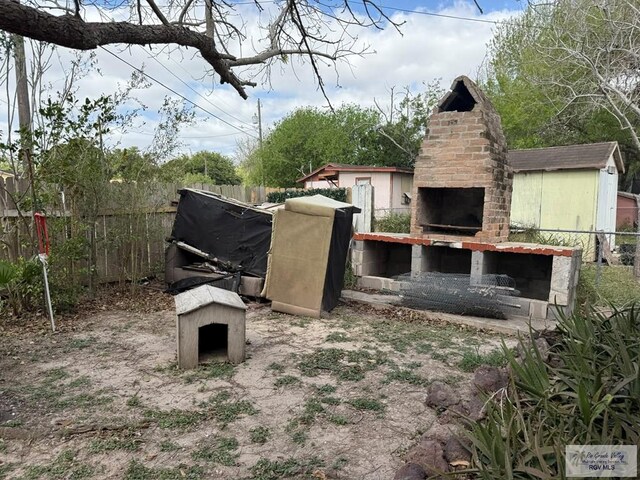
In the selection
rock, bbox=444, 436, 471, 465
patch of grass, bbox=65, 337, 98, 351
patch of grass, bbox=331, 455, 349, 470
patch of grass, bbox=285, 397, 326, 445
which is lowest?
patch of grass, bbox=65, 337, 98, 351

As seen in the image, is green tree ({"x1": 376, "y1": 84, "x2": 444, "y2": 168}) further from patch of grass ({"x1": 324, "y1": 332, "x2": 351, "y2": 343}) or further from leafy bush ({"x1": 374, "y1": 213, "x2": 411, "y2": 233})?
patch of grass ({"x1": 324, "y1": 332, "x2": 351, "y2": 343})

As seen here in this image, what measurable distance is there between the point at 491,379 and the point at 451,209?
16.5 ft

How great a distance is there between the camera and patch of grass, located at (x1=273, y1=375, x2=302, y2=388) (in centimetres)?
348

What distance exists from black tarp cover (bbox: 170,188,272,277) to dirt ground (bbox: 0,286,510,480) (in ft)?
4.56

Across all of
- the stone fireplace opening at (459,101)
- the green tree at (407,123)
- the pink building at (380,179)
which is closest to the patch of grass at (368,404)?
the stone fireplace opening at (459,101)

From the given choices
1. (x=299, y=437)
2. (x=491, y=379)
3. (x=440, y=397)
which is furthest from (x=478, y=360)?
(x=299, y=437)

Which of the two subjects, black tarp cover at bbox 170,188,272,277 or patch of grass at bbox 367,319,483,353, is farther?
black tarp cover at bbox 170,188,272,277

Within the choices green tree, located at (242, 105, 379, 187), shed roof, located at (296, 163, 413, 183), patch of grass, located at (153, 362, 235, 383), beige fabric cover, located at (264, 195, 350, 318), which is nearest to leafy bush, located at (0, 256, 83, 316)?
patch of grass, located at (153, 362, 235, 383)

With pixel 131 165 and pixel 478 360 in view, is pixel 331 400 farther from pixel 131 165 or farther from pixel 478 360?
pixel 131 165

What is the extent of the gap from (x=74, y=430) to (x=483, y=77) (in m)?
21.4

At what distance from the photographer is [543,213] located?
14.6 m

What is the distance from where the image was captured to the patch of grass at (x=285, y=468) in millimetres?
2297

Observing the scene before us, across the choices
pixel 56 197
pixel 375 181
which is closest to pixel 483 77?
pixel 375 181

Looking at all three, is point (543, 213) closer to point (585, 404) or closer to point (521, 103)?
point (521, 103)
